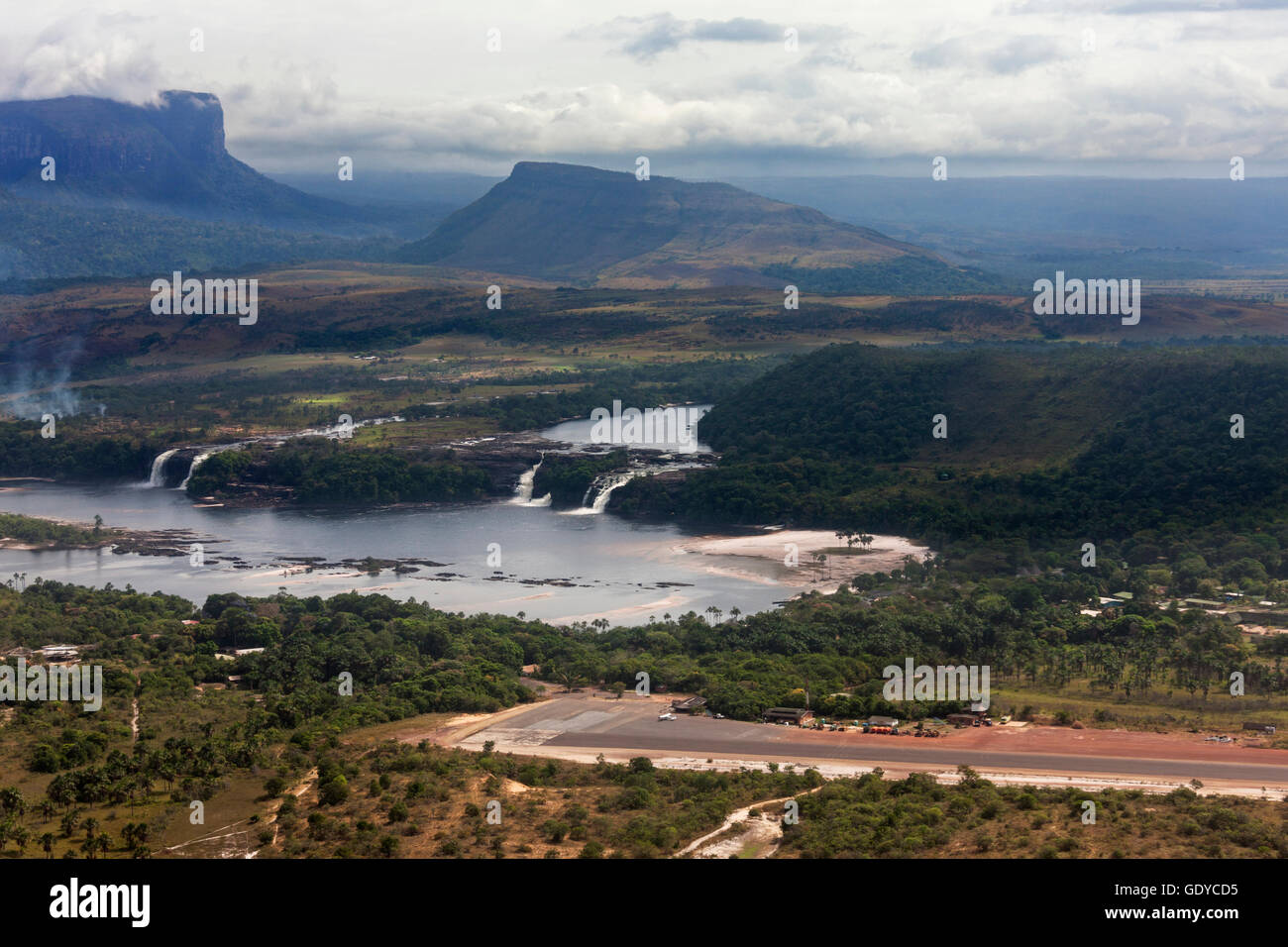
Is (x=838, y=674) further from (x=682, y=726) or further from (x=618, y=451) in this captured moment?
(x=618, y=451)

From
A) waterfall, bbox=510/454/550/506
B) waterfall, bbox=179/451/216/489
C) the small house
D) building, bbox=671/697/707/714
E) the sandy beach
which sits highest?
waterfall, bbox=179/451/216/489

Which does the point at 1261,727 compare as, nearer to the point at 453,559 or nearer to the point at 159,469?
the point at 453,559

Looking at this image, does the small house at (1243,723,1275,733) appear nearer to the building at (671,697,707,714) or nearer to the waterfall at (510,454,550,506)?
the building at (671,697,707,714)

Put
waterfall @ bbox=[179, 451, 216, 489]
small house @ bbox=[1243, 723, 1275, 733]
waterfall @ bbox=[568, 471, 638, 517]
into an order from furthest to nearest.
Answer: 1. waterfall @ bbox=[179, 451, 216, 489]
2. waterfall @ bbox=[568, 471, 638, 517]
3. small house @ bbox=[1243, 723, 1275, 733]

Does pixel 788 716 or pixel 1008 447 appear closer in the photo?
pixel 788 716

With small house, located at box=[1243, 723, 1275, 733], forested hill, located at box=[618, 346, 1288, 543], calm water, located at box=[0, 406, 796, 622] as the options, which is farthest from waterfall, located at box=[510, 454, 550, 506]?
small house, located at box=[1243, 723, 1275, 733]

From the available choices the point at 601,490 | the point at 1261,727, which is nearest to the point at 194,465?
the point at 601,490

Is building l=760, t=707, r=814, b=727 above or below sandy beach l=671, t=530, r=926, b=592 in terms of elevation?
below
